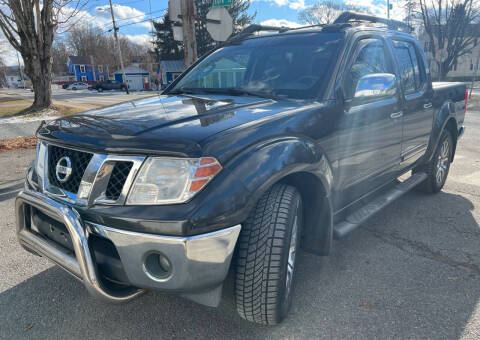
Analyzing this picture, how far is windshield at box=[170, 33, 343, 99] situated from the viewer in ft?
8.88

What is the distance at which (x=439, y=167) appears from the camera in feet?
14.9

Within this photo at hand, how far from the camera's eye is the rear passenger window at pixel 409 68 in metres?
3.52

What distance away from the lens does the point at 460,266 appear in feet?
9.54

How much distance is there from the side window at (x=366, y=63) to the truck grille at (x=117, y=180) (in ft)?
5.57

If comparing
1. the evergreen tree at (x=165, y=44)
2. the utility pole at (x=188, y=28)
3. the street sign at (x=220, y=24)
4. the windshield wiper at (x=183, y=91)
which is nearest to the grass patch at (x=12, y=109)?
the utility pole at (x=188, y=28)

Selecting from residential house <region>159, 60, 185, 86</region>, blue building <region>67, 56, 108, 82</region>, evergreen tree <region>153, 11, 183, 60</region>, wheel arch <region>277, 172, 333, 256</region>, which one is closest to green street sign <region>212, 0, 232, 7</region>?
wheel arch <region>277, 172, 333, 256</region>

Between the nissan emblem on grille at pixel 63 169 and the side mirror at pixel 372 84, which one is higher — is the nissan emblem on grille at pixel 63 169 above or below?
below

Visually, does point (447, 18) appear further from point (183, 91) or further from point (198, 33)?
point (183, 91)

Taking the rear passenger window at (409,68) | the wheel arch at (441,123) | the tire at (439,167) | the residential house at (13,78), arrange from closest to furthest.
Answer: the rear passenger window at (409,68)
the wheel arch at (441,123)
the tire at (439,167)
the residential house at (13,78)

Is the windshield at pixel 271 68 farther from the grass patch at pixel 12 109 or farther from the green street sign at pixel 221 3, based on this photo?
the grass patch at pixel 12 109

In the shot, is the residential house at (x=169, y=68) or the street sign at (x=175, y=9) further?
the residential house at (x=169, y=68)

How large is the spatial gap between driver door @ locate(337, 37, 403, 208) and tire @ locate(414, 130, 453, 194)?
116 cm

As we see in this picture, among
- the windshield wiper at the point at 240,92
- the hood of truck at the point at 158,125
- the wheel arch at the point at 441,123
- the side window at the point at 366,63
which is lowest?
the wheel arch at the point at 441,123

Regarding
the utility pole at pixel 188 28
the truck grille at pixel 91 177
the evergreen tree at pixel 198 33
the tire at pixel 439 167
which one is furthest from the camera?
the evergreen tree at pixel 198 33
